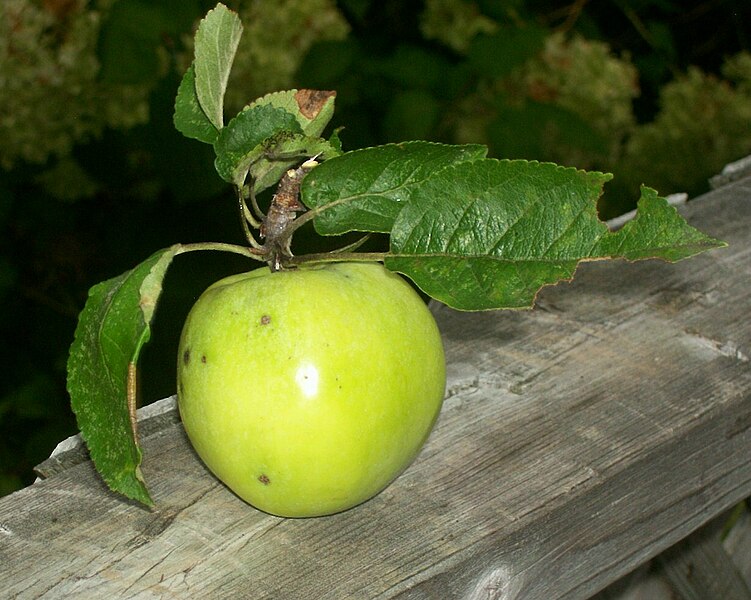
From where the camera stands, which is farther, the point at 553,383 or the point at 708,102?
the point at 708,102

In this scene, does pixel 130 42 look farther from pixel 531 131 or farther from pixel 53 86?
pixel 531 131

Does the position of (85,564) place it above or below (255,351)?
below

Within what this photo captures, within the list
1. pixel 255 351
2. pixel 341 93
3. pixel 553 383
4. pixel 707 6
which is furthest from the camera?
pixel 707 6

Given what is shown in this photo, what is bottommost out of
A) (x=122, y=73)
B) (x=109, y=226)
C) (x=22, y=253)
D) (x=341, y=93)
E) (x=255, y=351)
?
(x=22, y=253)

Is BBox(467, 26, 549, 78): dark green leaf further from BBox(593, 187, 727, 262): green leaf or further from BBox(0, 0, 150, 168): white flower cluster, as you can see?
BBox(593, 187, 727, 262): green leaf

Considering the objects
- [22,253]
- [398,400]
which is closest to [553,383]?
[398,400]

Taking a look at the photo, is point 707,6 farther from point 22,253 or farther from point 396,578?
point 396,578

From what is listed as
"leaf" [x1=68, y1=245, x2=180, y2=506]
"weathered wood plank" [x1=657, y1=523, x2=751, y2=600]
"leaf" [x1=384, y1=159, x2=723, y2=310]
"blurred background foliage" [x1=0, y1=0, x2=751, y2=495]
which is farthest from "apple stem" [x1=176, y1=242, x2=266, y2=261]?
"blurred background foliage" [x1=0, y1=0, x2=751, y2=495]
